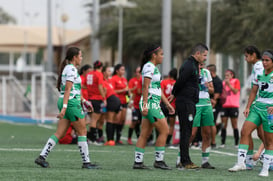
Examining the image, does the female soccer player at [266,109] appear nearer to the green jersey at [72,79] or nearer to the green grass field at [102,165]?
the green grass field at [102,165]

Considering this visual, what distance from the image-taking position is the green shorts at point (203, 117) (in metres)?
12.5

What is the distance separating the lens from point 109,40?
55.0 meters

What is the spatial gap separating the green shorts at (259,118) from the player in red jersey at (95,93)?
6914mm

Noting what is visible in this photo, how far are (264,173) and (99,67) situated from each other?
7.71 m

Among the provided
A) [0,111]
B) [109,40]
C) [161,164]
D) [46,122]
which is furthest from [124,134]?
[109,40]

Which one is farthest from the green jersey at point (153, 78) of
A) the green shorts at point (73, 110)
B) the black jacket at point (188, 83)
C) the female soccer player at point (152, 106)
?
the green shorts at point (73, 110)

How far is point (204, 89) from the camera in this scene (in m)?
13.0

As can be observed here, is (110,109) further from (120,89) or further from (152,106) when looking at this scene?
(152,106)

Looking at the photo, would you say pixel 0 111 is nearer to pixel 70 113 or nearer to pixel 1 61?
pixel 70 113

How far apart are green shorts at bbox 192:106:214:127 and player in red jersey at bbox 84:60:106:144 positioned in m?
5.71

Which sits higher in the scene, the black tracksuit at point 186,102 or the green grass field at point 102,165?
the black tracksuit at point 186,102

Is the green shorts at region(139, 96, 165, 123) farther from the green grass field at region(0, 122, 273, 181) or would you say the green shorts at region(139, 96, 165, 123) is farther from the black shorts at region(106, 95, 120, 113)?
the black shorts at region(106, 95, 120, 113)

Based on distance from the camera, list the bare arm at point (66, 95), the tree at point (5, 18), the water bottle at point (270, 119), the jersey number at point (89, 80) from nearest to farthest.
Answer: the water bottle at point (270, 119) → the bare arm at point (66, 95) → the jersey number at point (89, 80) → the tree at point (5, 18)

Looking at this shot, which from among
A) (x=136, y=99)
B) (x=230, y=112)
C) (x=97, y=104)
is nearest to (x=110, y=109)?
(x=97, y=104)
